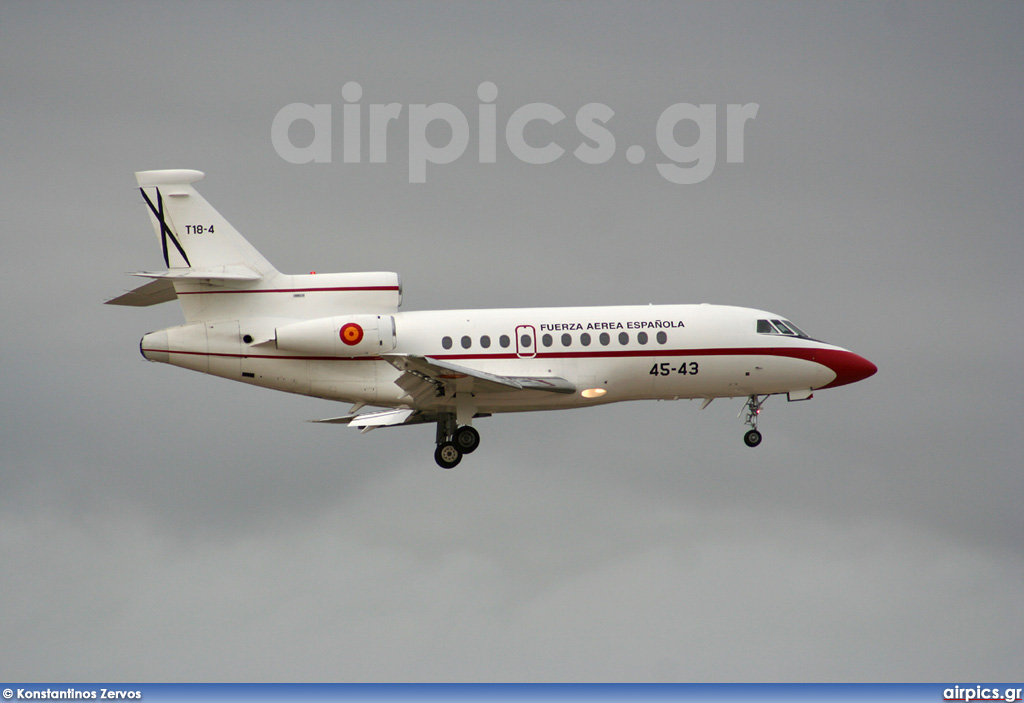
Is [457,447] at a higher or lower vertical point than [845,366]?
lower

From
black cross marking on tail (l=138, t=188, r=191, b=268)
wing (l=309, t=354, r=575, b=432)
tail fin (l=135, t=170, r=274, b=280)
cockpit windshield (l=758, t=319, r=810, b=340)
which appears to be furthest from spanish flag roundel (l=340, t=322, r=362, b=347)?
cockpit windshield (l=758, t=319, r=810, b=340)

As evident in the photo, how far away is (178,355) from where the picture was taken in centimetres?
4594

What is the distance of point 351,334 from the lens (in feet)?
148

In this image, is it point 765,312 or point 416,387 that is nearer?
point 416,387

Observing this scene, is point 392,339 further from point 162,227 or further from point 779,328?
point 779,328

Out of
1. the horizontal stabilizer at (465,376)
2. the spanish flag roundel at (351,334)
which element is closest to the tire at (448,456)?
the horizontal stabilizer at (465,376)

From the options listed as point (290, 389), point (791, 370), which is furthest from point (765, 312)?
point (290, 389)

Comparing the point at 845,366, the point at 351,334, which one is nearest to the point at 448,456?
the point at 351,334

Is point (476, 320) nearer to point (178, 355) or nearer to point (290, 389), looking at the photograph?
point (290, 389)

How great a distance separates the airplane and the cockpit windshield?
43cm

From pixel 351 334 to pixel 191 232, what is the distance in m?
6.30

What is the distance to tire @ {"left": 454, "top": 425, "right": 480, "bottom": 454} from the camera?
4684 centimetres

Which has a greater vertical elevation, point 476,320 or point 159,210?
point 159,210

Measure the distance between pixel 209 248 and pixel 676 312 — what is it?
1444 cm
